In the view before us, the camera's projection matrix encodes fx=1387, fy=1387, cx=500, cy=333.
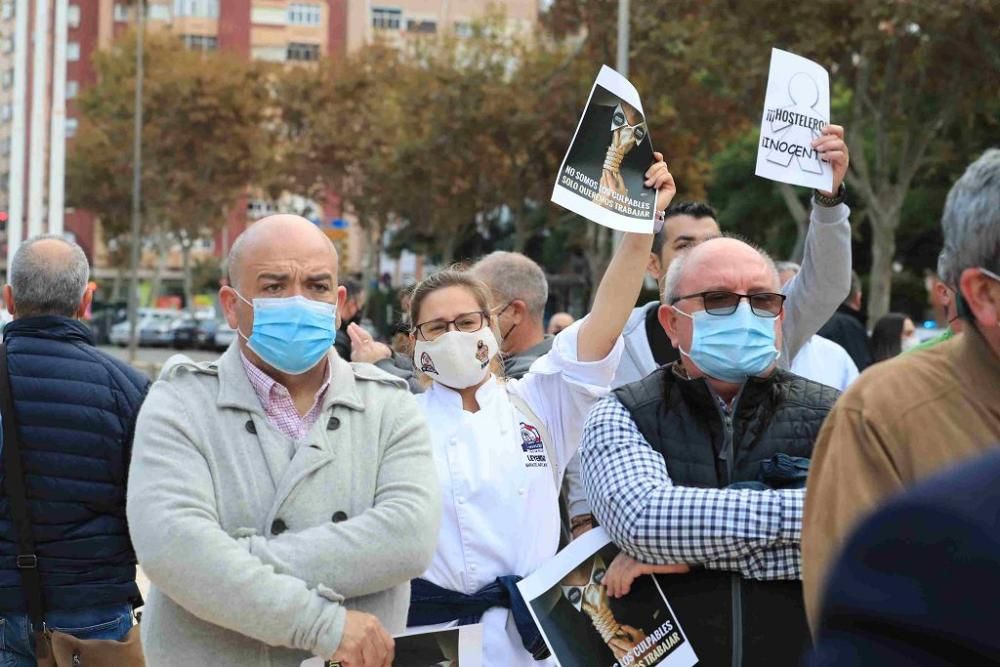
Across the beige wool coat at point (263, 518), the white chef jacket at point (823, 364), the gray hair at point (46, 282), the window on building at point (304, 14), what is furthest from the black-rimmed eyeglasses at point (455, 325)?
the window on building at point (304, 14)

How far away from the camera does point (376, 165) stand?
40219 millimetres

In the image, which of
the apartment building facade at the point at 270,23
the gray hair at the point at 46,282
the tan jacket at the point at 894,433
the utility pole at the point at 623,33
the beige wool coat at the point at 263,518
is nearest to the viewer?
the tan jacket at the point at 894,433

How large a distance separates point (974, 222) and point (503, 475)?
6.56 feet

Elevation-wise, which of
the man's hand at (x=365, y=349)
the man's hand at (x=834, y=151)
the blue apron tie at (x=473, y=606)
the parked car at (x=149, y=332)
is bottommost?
the parked car at (x=149, y=332)

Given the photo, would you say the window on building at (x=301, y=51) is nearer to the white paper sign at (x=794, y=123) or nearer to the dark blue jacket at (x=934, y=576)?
the white paper sign at (x=794, y=123)

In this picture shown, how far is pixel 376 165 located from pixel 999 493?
130 ft

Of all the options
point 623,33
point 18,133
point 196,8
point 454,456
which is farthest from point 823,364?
point 196,8

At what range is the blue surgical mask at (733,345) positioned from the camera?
131 inches

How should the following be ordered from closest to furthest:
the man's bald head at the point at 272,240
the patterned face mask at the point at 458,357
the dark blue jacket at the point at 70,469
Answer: the man's bald head at the point at 272,240, the patterned face mask at the point at 458,357, the dark blue jacket at the point at 70,469

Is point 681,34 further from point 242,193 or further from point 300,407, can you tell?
point 242,193

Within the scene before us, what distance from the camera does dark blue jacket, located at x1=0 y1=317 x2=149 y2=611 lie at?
4344 mm

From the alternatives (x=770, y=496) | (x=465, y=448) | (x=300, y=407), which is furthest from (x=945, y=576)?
(x=465, y=448)

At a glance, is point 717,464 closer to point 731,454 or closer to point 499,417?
point 731,454

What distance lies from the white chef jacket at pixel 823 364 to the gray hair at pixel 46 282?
254 centimetres
